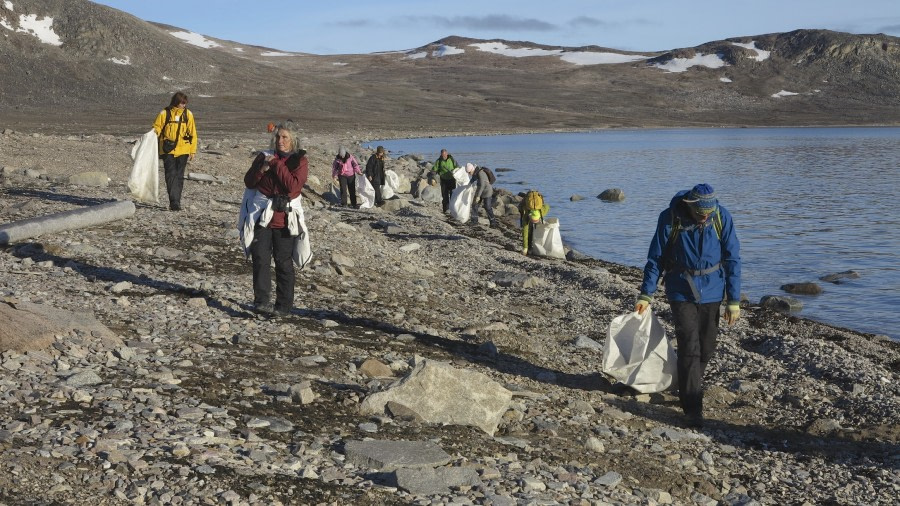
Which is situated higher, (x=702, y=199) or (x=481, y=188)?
(x=702, y=199)

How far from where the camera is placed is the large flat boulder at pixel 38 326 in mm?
6777

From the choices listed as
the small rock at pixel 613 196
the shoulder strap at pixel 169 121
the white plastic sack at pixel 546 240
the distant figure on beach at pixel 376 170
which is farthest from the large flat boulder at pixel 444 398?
the small rock at pixel 613 196

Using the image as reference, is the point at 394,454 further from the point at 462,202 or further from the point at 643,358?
the point at 462,202

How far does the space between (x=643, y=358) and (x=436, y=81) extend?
139547mm

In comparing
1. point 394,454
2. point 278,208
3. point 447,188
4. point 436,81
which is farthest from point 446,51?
point 394,454

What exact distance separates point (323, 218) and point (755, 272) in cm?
946

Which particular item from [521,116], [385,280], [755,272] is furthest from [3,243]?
[521,116]

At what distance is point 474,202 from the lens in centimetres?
2180

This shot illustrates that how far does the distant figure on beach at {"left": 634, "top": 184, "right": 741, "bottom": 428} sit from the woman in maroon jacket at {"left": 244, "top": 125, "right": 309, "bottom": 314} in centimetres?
320

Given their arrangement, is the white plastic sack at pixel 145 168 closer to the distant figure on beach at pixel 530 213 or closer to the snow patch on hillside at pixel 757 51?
the distant figure on beach at pixel 530 213

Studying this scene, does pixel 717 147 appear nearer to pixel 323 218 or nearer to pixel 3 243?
pixel 323 218

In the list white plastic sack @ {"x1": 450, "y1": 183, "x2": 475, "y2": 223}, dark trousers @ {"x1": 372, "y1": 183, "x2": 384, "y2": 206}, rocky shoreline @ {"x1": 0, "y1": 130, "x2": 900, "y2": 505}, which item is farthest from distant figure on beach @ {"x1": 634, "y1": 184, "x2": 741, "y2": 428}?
dark trousers @ {"x1": 372, "y1": 183, "x2": 384, "y2": 206}

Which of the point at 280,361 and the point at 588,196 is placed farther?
the point at 588,196

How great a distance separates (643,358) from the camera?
859 cm
